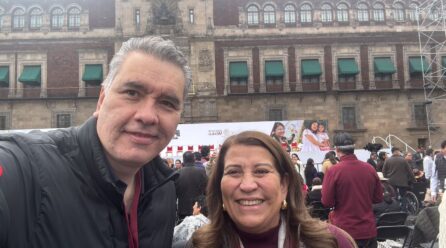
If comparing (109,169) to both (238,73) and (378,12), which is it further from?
(378,12)

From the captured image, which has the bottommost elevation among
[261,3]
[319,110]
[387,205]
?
[387,205]

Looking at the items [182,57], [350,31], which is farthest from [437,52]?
[182,57]

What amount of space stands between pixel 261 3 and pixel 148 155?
95.5 feet

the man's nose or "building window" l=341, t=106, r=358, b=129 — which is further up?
"building window" l=341, t=106, r=358, b=129

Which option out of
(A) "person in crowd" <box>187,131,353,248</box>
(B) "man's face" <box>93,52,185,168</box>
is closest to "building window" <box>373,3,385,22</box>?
(A) "person in crowd" <box>187,131,353,248</box>

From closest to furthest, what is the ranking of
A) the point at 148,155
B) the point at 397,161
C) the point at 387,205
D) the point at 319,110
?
the point at 148,155 < the point at 387,205 < the point at 397,161 < the point at 319,110

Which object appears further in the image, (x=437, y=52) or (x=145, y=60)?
(x=437, y=52)

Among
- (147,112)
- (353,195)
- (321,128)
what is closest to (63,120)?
(321,128)

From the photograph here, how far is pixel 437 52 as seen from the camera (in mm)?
28359

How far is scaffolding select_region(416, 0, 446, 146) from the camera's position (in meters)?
27.6

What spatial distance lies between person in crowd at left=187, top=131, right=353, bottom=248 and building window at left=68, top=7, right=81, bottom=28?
97.3 ft

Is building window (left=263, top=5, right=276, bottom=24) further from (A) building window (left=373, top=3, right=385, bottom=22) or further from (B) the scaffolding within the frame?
(B) the scaffolding

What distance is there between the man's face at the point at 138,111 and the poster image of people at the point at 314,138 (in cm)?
1605

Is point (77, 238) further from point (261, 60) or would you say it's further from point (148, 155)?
point (261, 60)
